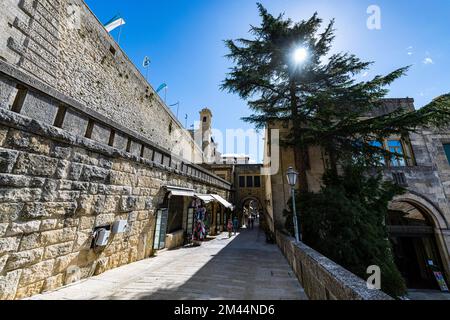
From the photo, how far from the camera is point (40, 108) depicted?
277 centimetres

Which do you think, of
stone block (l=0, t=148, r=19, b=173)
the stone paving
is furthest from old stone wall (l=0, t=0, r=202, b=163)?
the stone paving

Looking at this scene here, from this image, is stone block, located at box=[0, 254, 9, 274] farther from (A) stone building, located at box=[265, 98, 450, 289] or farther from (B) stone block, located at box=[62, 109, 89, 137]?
(A) stone building, located at box=[265, 98, 450, 289]

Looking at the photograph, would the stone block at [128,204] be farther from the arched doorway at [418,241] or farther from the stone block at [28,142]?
the arched doorway at [418,241]

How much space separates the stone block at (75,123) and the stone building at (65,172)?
2 cm

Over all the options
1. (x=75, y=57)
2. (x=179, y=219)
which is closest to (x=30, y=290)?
(x=179, y=219)

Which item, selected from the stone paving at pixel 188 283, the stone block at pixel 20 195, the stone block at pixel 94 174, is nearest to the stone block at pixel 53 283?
the stone paving at pixel 188 283

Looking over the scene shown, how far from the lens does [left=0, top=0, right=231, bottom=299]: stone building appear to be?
95.9 inches

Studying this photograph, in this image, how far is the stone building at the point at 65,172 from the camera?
2436mm

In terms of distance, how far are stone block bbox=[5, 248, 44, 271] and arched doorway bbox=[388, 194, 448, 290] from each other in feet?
45.7

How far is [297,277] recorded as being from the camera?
4379 mm

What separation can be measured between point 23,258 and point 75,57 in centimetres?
887
